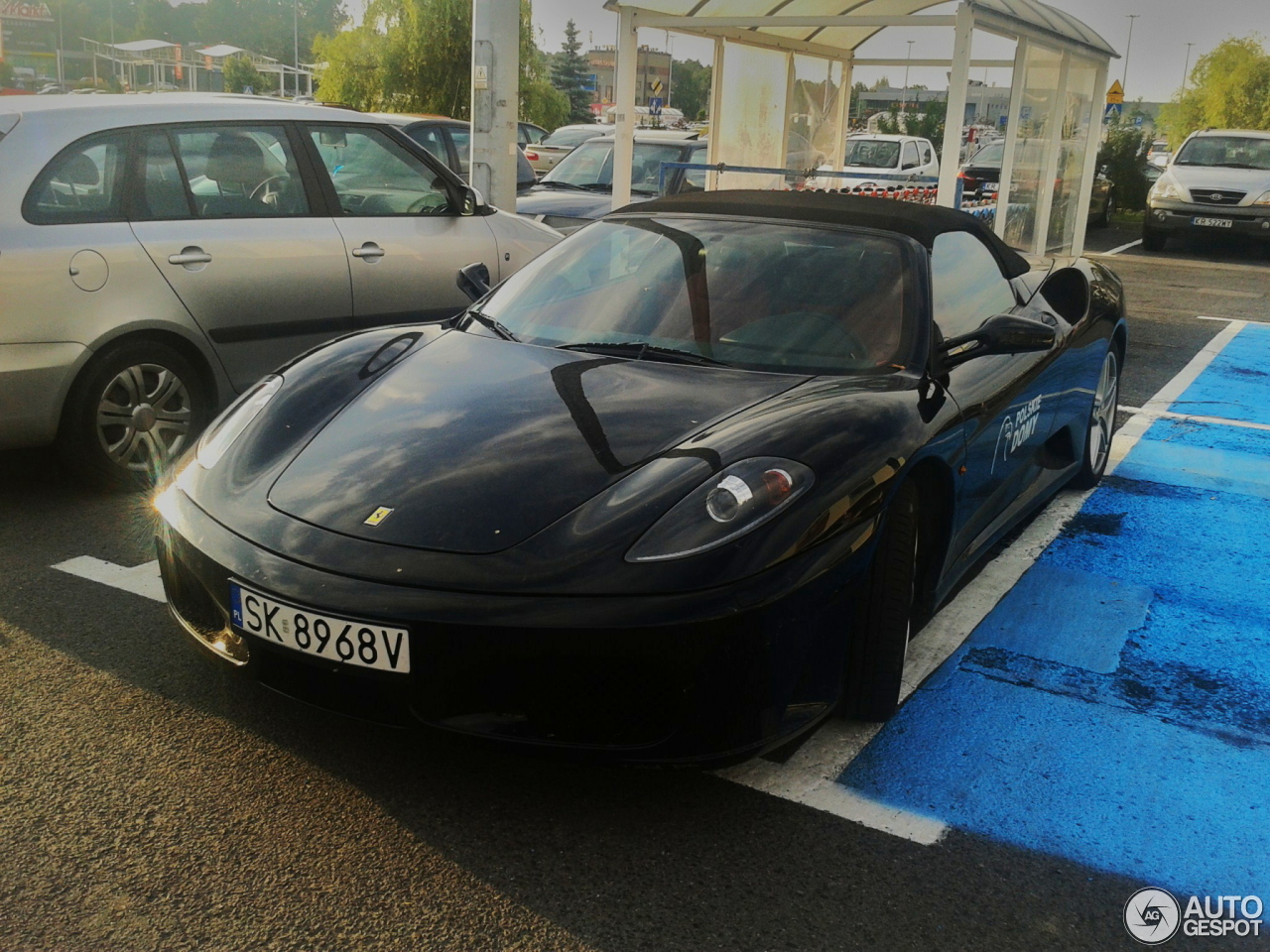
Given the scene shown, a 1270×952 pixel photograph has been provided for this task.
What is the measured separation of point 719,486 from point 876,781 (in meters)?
0.83

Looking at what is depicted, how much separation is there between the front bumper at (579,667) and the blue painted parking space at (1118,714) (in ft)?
1.70

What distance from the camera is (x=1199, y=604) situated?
14.4 ft

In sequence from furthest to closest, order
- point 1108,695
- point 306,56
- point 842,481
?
point 306,56, point 1108,695, point 842,481

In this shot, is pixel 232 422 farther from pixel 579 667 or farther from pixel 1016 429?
pixel 1016 429

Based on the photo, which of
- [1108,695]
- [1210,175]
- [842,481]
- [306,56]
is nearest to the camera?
[842,481]

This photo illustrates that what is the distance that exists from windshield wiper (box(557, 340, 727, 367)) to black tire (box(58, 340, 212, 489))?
6.91 ft

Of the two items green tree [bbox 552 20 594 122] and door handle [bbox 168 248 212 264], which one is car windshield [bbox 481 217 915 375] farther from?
green tree [bbox 552 20 594 122]

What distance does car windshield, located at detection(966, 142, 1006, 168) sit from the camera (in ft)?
65.5

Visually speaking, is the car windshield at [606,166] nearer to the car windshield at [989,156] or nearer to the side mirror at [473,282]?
the side mirror at [473,282]

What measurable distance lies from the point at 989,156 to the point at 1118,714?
18331 mm

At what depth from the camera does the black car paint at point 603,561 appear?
103 inches

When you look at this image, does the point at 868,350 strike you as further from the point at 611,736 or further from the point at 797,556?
the point at 611,736

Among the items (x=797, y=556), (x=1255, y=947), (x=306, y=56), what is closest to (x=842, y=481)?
(x=797, y=556)

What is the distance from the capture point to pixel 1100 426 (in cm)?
575
